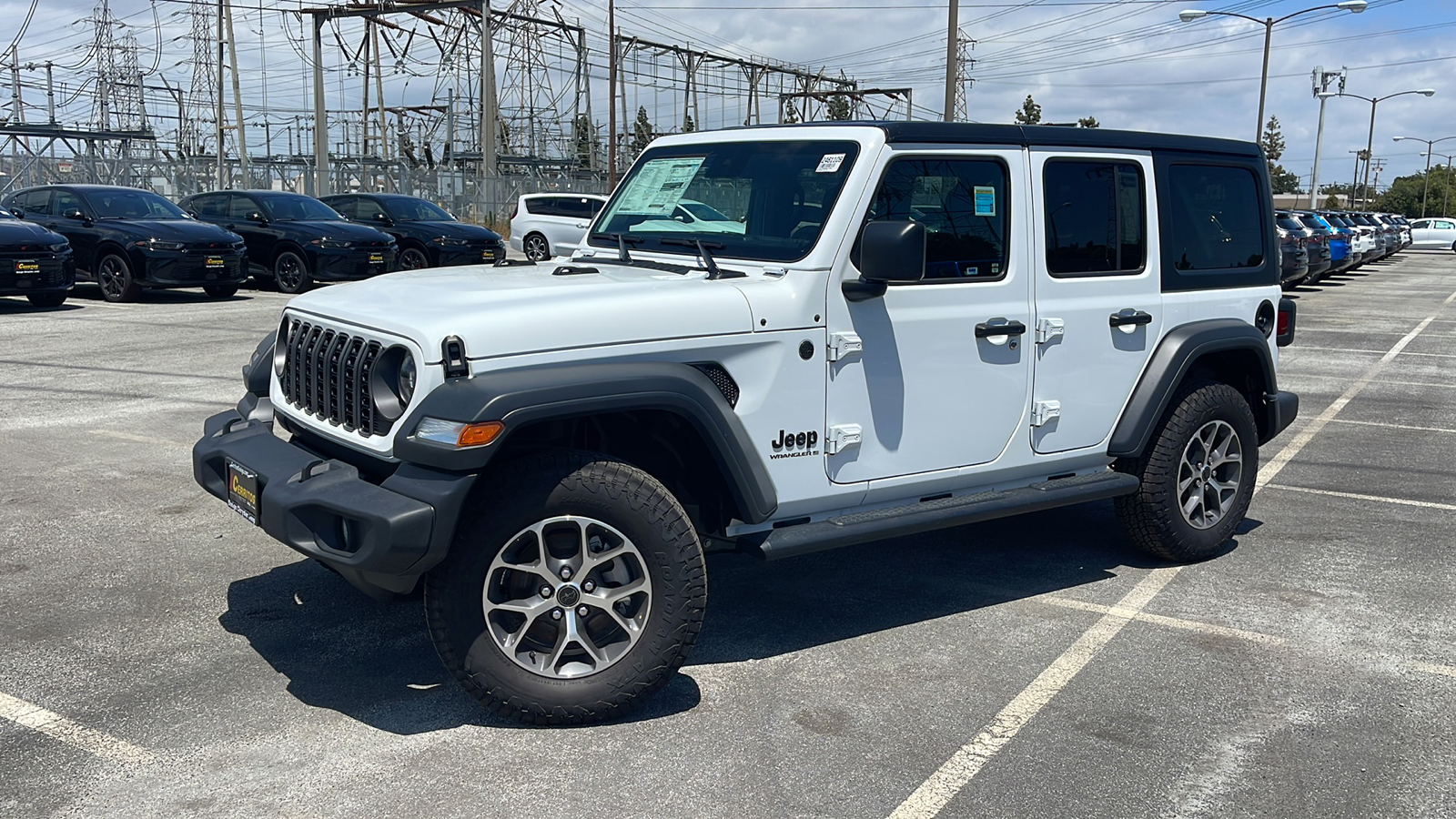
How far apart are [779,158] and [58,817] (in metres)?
3.29

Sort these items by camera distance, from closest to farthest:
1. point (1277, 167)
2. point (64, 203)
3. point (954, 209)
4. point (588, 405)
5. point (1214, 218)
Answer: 1. point (588, 405)
2. point (954, 209)
3. point (1214, 218)
4. point (64, 203)
5. point (1277, 167)

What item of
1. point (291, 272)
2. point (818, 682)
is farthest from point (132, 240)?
point (818, 682)

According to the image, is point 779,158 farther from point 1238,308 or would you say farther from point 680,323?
point 1238,308

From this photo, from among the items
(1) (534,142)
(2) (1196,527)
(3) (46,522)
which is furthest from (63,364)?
(1) (534,142)

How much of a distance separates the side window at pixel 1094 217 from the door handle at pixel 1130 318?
7.7 inches

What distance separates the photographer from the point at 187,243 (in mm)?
17297

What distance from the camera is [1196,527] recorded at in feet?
19.2

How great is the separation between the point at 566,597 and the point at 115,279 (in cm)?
1594

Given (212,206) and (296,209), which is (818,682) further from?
(212,206)

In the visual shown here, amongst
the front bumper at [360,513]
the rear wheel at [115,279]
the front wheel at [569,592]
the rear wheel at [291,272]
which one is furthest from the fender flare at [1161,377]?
the rear wheel at [291,272]

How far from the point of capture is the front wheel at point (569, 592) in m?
3.82

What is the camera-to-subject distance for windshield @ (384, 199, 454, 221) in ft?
72.8

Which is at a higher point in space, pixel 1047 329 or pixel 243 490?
pixel 1047 329

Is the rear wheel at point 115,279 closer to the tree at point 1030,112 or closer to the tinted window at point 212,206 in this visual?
the tinted window at point 212,206
